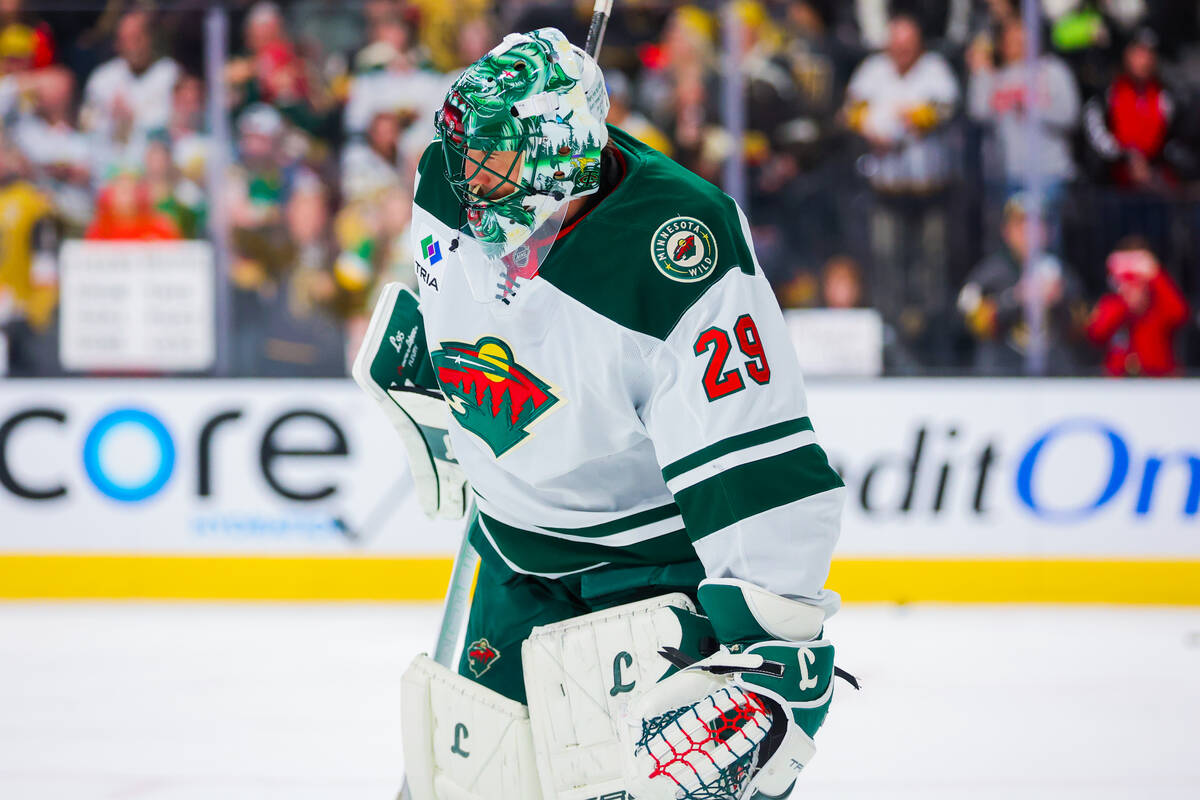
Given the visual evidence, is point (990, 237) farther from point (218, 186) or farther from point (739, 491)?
point (739, 491)

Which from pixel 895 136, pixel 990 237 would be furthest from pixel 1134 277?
pixel 895 136

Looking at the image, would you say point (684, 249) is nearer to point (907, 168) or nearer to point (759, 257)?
point (759, 257)

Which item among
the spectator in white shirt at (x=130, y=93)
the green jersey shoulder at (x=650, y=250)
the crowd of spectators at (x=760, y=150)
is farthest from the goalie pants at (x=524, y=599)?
the spectator in white shirt at (x=130, y=93)

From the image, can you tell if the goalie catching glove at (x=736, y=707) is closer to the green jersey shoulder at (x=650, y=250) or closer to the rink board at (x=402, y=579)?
the green jersey shoulder at (x=650, y=250)

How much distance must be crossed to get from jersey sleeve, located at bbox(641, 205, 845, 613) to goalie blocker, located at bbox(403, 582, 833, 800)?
54 mm

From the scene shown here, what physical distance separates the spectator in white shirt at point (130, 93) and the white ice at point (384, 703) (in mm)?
1885

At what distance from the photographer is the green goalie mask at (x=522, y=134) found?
4.58ft

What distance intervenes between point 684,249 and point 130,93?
4.81 metres

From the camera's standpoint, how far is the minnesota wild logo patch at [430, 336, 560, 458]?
1.45m

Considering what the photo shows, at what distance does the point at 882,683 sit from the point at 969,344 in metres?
1.74

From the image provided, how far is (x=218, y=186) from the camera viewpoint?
5609 millimetres

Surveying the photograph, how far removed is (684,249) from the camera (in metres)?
1.37

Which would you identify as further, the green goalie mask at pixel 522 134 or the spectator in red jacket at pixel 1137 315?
the spectator in red jacket at pixel 1137 315

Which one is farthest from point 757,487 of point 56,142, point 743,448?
point 56,142
